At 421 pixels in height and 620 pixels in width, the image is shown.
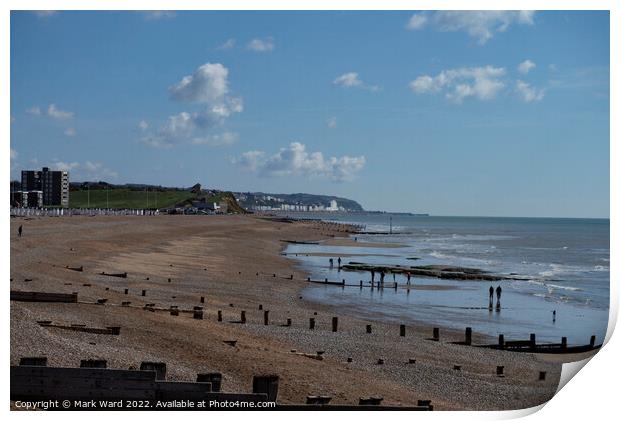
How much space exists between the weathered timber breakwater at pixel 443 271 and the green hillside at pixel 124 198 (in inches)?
2765

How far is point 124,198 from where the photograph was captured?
14375 cm

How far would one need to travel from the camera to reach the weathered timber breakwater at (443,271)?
47312mm

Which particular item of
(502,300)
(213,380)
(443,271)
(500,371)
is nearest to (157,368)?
(213,380)

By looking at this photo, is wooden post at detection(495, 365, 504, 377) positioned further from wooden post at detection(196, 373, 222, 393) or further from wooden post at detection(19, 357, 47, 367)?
wooden post at detection(19, 357, 47, 367)

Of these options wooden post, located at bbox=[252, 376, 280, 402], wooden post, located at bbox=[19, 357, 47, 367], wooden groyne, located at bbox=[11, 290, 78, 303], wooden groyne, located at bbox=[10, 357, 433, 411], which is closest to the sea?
wooden post, located at bbox=[252, 376, 280, 402]

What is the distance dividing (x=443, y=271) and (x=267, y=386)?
39572 mm

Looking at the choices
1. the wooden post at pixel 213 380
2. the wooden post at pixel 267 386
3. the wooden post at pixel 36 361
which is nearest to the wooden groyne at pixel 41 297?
the wooden post at pixel 36 361

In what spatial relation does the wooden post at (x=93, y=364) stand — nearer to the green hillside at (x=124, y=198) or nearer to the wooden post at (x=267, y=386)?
the wooden post at (x=267, y=386)

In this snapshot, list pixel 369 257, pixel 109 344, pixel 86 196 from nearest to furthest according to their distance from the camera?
pixel 109 344 < pixel 369 257 < pixel 86 196

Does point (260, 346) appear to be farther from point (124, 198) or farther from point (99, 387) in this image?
point (124, 198)

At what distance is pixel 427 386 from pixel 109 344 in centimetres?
679
